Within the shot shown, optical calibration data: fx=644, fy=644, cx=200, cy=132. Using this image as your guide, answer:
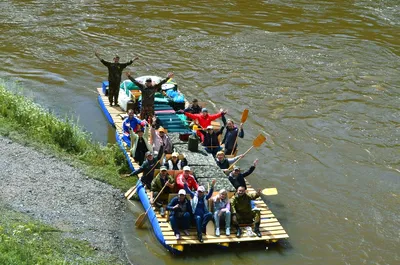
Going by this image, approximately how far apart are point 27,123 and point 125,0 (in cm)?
2080

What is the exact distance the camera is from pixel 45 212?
51.4ft

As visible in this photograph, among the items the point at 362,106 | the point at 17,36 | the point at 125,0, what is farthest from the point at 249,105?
the point at 125,0

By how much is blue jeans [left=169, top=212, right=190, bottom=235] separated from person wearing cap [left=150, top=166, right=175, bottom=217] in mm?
1071

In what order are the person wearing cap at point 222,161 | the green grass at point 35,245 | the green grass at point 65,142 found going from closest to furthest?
the green grass at point 35,245 < the person wearing cap at point 222,161 < the green grass at point 65,142

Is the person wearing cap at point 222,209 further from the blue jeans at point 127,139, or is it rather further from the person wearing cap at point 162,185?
the blue jeans at point 127,139

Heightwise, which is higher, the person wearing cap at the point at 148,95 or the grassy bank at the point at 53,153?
the person wearing cap at the point at 148,95

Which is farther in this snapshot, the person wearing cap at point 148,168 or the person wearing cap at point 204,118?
the person wearing cap at point 204,118

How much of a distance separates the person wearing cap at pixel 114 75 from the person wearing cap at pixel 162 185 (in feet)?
23.0

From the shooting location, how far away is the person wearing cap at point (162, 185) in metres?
16.7

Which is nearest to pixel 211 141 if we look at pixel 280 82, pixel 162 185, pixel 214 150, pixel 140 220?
pixel 214 150

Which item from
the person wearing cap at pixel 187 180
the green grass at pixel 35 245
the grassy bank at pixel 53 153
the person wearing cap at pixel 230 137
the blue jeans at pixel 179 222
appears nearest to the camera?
the green grass at pixel 35 245

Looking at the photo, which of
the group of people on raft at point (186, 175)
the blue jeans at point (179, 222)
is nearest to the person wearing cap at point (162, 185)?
the group of people on raft at point (186, 175)

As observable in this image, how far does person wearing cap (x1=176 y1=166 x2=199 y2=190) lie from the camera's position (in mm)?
16656

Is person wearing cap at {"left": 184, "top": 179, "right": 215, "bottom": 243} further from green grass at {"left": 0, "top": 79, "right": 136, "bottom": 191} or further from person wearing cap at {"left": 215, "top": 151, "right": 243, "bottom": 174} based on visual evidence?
green grass at {"left": 0, "top": 79, "right": 136, "bottom": 191}
